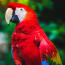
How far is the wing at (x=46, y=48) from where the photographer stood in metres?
2.15

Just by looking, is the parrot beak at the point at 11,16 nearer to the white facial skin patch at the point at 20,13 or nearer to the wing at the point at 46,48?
the white facial skin patch at the point at 20,13

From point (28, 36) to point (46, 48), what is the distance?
0.61 feet

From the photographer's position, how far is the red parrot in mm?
2186

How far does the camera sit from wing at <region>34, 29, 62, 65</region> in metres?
2.15

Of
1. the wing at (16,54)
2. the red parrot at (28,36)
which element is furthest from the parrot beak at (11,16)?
the wing at (16,54)

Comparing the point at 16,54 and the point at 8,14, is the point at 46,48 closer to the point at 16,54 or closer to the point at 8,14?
the point at 16,54

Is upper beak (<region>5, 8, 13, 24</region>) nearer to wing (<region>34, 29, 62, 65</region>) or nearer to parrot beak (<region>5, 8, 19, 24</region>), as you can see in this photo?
parrot beak (<region>5, 8, 19, 24</region>)

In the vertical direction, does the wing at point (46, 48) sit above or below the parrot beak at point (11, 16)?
below

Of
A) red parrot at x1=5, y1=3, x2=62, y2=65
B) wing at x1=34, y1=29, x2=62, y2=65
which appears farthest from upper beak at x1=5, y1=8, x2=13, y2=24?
wing at x1=34, y1=29, x2=62, y2=65

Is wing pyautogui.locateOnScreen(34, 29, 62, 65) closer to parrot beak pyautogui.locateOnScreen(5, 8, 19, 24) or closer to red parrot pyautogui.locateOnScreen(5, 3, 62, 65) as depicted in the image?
red parrot pyautogui.locateOnScreen(5, 3, 62, 65)

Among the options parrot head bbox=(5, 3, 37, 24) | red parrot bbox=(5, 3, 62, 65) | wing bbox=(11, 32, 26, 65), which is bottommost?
wing bbox=(11, 32, 26, 65)

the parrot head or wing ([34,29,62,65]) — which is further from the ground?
the parrot head

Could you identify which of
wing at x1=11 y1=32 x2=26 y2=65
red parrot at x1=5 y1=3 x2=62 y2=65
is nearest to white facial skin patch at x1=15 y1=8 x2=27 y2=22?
red parrot at x1=5 y1=3 x2=62 y2=65

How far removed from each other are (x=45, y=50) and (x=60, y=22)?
289 millimetres
